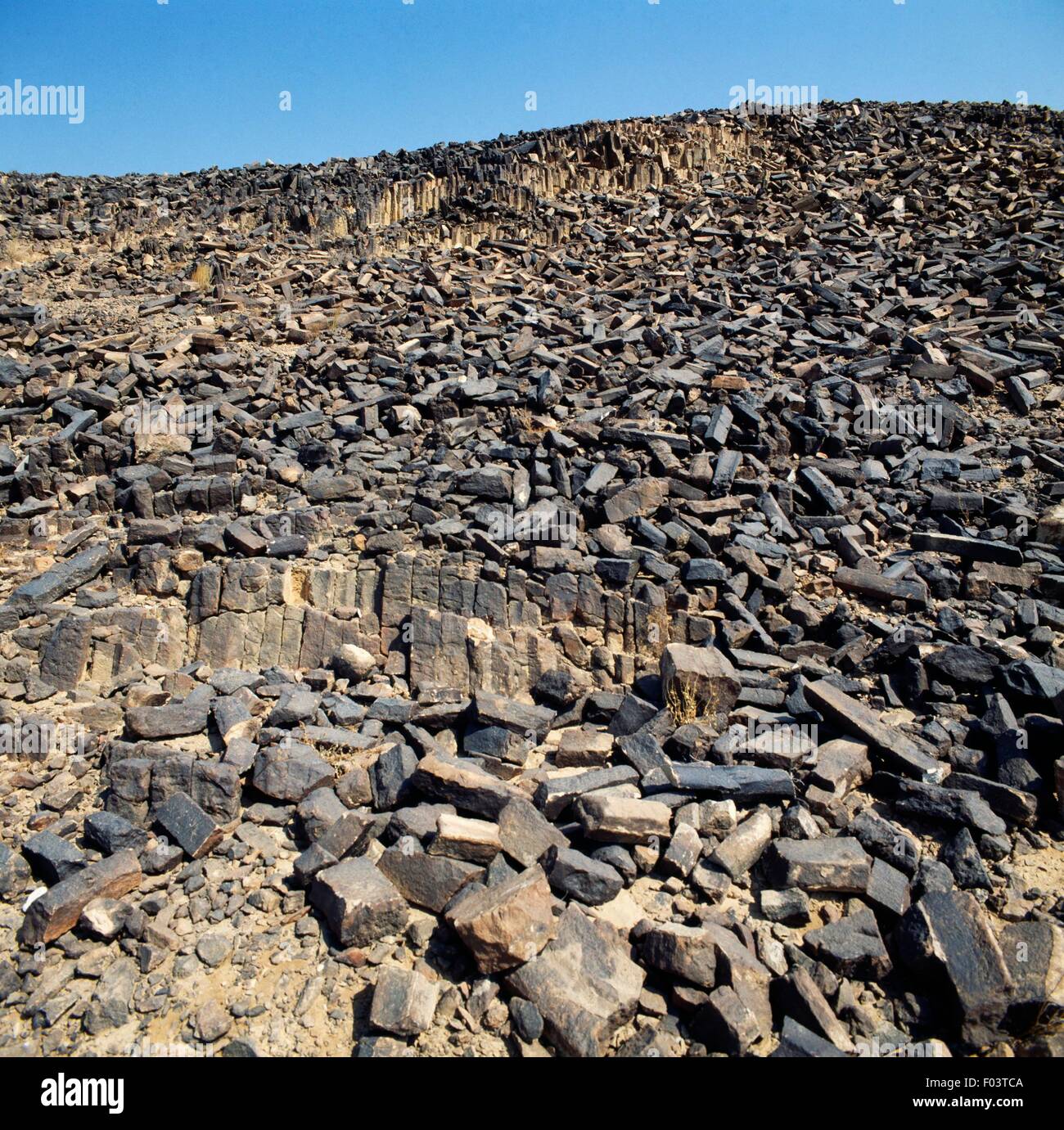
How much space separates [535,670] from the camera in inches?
230

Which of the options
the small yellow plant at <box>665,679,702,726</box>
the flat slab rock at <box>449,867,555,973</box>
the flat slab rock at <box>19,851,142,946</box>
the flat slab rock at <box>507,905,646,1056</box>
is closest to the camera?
the flat slab rock at <box>507,905,646,1056</box>

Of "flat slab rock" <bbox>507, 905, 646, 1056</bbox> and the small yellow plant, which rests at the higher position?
the small yellow plant

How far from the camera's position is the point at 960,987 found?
306 cm

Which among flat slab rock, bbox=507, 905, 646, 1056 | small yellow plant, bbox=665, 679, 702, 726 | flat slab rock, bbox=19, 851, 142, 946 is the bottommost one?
flat slab rock, bbox=507, 905, 646, 1056

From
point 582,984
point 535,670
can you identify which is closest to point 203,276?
point 535,670

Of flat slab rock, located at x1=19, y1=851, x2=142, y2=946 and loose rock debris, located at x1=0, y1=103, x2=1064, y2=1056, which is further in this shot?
flat slab rock, located at x1=19, y1=851, x2=142, y2=946

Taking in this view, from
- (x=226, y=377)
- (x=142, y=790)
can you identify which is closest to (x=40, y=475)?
(x=226, y=377)

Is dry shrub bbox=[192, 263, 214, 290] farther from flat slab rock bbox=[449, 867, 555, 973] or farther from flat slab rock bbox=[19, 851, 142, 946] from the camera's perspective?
flat slab rock bbox=[449, 867, 555, 973]

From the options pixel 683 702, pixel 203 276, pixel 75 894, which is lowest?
pixel 75 894

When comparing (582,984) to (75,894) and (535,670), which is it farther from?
(535,670)

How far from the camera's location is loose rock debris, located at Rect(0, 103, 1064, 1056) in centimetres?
326

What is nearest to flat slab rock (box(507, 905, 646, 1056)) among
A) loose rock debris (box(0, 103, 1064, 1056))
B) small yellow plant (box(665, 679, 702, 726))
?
loose rock debris (box(0, 103, 1064, 1056))
